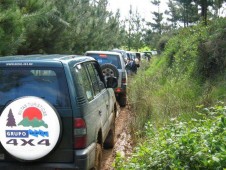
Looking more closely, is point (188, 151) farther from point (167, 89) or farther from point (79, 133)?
point (167, 89)

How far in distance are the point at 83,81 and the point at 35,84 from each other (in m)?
0.73

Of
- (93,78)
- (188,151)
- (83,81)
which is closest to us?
(188,151)

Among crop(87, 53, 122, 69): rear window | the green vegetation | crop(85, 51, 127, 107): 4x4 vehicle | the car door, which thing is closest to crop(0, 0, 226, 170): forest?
the green vegetation

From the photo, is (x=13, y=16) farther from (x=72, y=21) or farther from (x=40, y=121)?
(x=72, y=21)

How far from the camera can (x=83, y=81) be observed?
16.7 feet

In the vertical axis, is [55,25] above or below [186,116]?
above

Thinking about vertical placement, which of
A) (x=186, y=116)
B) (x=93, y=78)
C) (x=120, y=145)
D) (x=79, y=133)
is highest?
(x=93, y=78)

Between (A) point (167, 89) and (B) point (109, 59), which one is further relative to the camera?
(B) point (109, 59)

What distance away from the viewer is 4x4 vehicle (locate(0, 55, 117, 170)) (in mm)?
4316

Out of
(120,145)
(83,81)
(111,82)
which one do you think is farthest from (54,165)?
(120,145)

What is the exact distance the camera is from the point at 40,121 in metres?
4.32

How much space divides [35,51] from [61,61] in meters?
9.69

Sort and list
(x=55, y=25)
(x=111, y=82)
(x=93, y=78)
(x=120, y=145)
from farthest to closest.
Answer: (x=55, y=25), (x=120, y=145), (x=111, y=82), (x=93, y=78)

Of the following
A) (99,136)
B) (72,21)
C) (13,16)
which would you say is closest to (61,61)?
(99,136)
